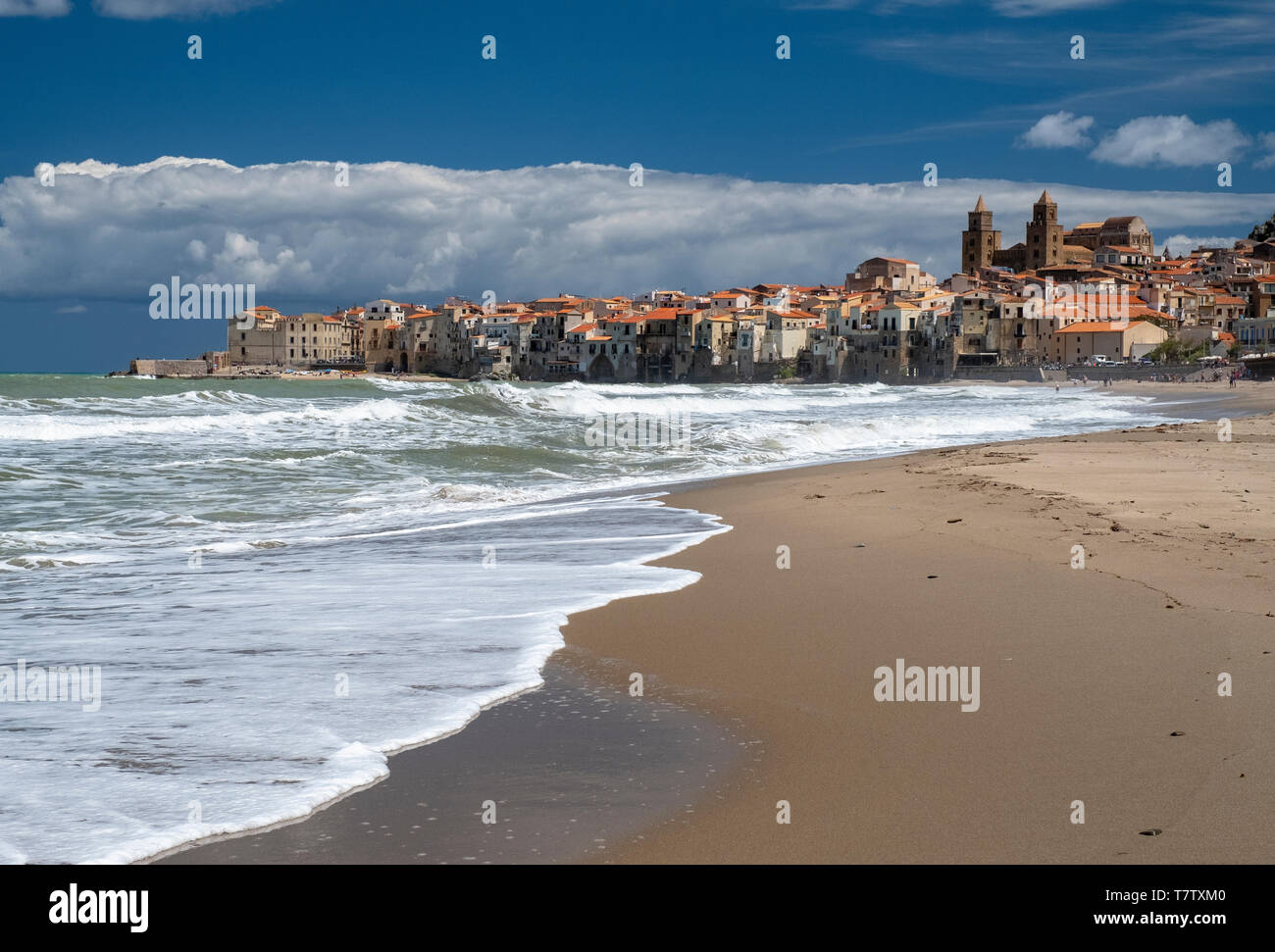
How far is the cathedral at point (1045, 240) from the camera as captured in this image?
5778 inches

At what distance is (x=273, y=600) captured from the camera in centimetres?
773

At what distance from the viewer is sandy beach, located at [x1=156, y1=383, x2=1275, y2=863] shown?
350 cm

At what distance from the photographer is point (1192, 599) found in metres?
6.73

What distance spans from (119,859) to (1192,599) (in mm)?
5880

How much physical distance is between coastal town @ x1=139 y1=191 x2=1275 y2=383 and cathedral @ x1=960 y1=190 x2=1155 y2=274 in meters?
0.25

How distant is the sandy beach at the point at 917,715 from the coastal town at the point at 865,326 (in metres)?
80.1

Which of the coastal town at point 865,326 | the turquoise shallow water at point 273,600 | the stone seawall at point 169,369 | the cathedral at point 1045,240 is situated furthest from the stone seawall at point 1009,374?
the stone seawall at point 169,369

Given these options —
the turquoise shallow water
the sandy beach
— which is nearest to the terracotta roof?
the turquoise shallow water

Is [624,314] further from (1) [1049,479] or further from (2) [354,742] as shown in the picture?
(2) [354,742]

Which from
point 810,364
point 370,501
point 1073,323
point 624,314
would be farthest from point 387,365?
point 370,501

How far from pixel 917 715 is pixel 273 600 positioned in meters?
4.70

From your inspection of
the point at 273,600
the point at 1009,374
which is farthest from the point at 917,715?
the point at 1009,374

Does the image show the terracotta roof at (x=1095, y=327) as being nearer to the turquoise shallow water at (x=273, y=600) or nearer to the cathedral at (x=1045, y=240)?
the cathedral at (x=1045, y=240)

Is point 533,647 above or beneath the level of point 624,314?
beneath
